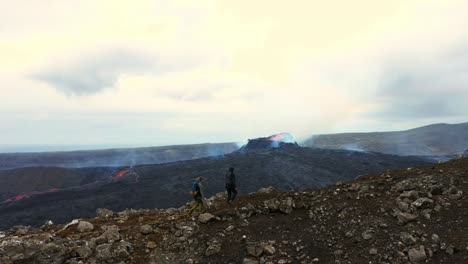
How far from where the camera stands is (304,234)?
416 inches

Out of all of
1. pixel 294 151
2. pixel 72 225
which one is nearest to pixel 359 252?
pixel 72 225

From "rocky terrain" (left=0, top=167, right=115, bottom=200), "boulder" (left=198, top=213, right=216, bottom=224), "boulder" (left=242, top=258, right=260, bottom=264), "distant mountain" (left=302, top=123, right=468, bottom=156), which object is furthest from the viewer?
"distant mountain" (left=302, top=123, right=468, bottom=156)

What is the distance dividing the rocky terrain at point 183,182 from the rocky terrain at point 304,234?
2956 centimetres

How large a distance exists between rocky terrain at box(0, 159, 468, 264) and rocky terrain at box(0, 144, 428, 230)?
29.6 meters

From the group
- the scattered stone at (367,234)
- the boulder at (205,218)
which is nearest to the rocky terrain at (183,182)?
the boulder at (205,218)

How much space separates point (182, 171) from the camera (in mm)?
59250

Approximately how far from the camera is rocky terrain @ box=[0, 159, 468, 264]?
30.6 feet

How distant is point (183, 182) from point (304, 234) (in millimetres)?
41736

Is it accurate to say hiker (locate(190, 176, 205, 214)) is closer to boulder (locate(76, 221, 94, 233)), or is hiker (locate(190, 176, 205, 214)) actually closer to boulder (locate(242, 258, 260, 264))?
boulder (locate(76, 221, 94, 233))

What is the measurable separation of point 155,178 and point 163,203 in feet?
50.2

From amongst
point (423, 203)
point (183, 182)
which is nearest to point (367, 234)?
point (423, 203)

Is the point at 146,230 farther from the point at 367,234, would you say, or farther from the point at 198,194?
the point at 367,234

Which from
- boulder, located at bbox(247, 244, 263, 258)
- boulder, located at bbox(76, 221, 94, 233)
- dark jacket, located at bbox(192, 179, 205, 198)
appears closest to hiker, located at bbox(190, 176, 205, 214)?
dark jacket, located at bbox(192, 179, 205, 198)

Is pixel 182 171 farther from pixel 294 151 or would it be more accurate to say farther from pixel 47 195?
pixel 294 151
